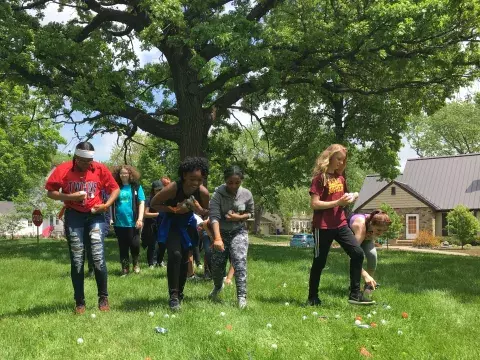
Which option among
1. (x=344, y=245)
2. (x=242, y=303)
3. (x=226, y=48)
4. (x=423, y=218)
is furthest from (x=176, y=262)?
(x=423, y=218)

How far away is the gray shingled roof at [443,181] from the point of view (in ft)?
132

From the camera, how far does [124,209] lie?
830 cm

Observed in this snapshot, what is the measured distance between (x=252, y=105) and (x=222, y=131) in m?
2.66

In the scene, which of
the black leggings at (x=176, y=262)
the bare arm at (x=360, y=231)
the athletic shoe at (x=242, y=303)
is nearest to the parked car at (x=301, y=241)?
the bare arm at (x=360, y=231)

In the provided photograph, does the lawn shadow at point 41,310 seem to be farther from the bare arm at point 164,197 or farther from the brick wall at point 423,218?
the brick wall at point 423,218

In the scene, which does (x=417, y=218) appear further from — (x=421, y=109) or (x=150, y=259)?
(x=150, y=259)

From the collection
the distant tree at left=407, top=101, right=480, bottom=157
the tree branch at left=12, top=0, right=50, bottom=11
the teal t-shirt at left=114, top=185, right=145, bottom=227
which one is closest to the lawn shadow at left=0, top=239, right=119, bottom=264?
the teal t-shirt at left=114, top=185, right=145, bottom=227

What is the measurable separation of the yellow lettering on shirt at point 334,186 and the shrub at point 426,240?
34.4 m

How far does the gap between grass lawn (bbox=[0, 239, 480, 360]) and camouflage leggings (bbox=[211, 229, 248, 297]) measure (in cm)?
27

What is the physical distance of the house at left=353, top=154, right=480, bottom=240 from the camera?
40550 mm

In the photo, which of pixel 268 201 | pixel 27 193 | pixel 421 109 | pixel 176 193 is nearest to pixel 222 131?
pixel 268 201

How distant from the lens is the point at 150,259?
996 cm

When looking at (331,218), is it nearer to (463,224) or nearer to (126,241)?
(126,241)

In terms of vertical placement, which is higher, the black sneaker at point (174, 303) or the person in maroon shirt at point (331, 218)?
the person in maroon shirt at point (331, 218)
